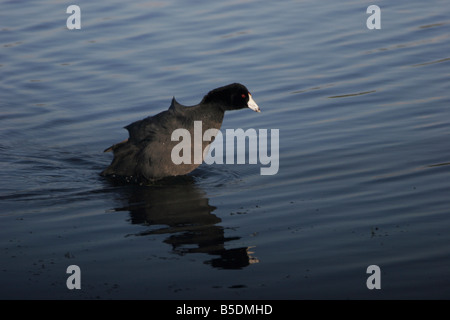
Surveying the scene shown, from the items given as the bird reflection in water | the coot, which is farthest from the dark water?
the coot

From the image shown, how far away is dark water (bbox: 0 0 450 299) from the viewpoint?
203 inches

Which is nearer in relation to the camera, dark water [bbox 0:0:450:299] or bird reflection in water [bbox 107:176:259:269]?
dark water [bbox 0:0:450:299]

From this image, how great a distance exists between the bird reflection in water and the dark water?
21mm

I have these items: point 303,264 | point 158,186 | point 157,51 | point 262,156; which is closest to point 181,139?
point 158,186

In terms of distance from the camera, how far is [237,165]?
7.72 metres

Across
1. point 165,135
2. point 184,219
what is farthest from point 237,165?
point 184,219

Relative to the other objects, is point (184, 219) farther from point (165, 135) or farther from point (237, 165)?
point (237, 165)

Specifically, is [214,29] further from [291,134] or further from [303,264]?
[303,264]

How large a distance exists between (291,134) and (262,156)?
690 mm

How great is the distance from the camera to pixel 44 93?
35.0ft

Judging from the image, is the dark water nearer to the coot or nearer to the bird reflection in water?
the bird reflection in water

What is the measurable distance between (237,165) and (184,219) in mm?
1599

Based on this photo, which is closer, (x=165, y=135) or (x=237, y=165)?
(x=165, y=135)

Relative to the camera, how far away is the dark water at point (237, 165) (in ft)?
16.9
